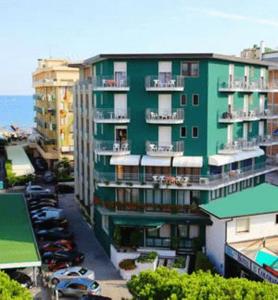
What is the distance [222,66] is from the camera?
41281 millimetres

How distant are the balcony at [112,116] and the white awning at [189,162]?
529 cm

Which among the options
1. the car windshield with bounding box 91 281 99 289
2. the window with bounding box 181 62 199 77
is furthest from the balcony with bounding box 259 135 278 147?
the car windshield with bounding box 91 281 99 289

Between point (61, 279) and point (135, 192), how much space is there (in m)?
9.74

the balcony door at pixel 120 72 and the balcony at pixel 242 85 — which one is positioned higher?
the balcony door at pixel 120 72

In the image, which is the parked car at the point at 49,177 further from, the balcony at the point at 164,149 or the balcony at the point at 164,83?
the balcony at the point at 164,83

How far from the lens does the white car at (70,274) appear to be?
35484 millimetres

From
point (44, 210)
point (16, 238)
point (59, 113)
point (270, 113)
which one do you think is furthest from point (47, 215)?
point (59, 113)

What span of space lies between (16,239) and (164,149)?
1382cm

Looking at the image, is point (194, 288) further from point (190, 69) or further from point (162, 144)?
point (190, 69)

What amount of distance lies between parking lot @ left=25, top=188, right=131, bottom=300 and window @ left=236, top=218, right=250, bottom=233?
9766 millimetres

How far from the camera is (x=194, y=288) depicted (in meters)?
24.1

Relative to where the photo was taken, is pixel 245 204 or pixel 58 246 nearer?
pixel 245 204

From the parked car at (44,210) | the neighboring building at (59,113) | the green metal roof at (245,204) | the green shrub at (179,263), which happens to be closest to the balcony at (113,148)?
the green metal roof at (245,204)

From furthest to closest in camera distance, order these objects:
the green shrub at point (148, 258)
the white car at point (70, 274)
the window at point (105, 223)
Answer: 1. the window at point (105, 223)
2. the green shrub at point (148, 258)
3. the white car at point (70, 274)
